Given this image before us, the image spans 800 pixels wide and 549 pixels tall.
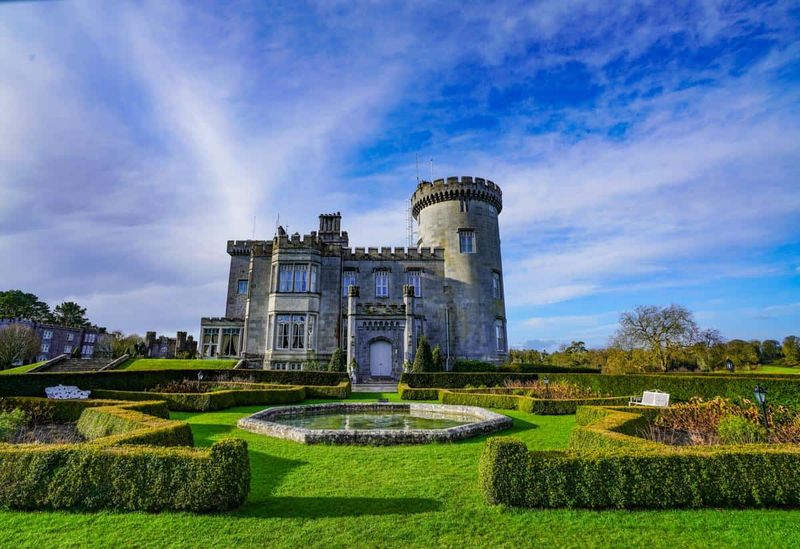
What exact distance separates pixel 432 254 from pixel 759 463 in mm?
27041

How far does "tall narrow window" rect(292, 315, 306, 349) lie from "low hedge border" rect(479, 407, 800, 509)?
2422cm

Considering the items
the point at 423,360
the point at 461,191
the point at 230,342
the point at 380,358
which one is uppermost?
the point at 461,191

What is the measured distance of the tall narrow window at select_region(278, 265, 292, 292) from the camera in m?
29.9

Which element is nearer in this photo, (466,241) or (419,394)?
(419,394)

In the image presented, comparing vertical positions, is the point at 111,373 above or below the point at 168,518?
above

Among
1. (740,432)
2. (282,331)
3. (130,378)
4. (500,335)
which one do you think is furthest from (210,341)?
(740,432)

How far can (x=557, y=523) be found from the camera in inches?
221

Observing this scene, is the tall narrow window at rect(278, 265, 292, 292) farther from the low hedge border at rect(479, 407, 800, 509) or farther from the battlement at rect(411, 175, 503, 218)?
the low hedge border at rect(479, 407, 800, 509)

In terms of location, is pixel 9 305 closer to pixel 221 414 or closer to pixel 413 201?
pixel 413 201

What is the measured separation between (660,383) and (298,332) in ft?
69.9

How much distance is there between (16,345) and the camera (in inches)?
1679

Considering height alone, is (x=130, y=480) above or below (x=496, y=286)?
below

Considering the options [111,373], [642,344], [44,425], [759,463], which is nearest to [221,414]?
[44,425]

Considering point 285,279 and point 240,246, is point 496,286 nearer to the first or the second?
point 285,279
